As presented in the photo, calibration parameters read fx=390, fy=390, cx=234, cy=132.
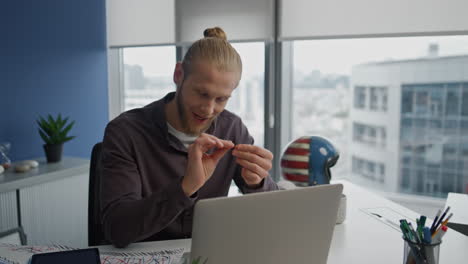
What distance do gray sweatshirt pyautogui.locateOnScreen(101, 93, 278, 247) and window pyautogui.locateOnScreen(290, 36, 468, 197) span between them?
1.14 meters

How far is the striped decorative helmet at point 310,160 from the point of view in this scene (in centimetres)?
149

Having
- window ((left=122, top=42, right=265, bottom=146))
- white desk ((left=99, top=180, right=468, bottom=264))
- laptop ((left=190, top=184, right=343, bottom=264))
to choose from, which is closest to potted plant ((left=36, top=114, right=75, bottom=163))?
window ((left=122, top=42, right=265, bottom=146))

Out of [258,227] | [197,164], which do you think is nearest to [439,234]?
[258,227]

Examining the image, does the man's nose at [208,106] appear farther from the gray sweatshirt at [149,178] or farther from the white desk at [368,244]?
the white desk at [368,244]

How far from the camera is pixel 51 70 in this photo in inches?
115

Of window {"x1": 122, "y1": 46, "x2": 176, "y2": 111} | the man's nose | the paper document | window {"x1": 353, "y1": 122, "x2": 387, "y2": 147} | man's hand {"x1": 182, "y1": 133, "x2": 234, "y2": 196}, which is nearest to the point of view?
man's hand {"x1": 182, "y1": 133, "x2": 234, "y2": 196}

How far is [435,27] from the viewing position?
2.55 metres

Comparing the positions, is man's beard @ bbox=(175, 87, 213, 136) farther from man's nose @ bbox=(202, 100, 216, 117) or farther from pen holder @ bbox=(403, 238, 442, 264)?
pen holder @ bbox=(403, 238, 442, 264)

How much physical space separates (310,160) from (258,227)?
0.78 m

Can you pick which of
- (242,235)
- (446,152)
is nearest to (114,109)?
(446,152)

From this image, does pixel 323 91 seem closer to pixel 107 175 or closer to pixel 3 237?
pixel 107 175

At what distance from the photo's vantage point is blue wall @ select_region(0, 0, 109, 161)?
8.58 feet

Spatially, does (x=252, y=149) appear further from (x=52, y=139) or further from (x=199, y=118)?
(x=52, y=139)

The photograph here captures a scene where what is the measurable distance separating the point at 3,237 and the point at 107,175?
1.51ft
